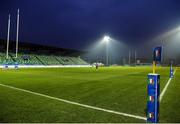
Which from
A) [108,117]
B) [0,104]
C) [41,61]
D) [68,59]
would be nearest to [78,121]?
[108,117]

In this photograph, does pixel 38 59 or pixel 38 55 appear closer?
pixel 38 59

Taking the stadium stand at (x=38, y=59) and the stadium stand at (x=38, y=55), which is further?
the stadium stand at (x=38, y=55)

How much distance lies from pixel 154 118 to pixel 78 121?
2110mm

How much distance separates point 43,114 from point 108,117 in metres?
2.08

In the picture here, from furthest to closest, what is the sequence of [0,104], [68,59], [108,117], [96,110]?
[68,59] → [0,104] → [96,110] → [108,117]

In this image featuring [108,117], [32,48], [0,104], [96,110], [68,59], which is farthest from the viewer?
[68,59]

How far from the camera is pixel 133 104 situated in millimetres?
8070

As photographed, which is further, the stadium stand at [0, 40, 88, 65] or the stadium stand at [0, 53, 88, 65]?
the stadium stand at [0, 40, 88, 65]

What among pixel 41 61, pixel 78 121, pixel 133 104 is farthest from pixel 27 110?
pixel 41 61

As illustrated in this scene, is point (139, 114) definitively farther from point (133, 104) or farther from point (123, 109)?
point (133, 104)

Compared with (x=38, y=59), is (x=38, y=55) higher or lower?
higher

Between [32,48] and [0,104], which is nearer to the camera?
[0,104]

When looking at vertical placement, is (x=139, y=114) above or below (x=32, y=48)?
below

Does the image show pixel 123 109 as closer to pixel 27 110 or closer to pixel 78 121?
pixel 78 121
